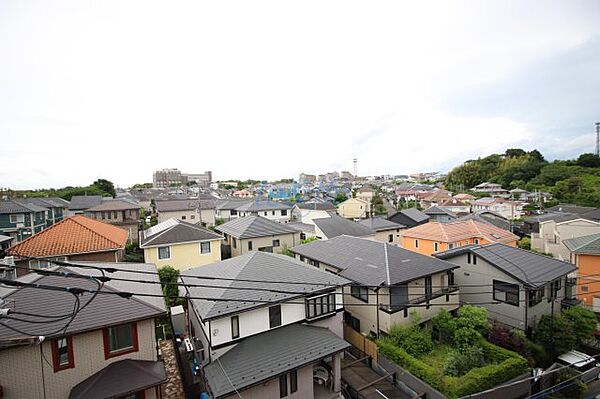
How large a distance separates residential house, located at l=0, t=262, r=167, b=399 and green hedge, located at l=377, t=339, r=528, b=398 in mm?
8682

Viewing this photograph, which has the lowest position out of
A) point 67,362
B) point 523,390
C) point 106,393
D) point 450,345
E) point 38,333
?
point 523,390

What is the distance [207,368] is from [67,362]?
3907 mm

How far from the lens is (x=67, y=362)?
8109 millimetres

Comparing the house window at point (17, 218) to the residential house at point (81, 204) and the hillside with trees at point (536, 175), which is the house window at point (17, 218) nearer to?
the residential house at point (81, 204)

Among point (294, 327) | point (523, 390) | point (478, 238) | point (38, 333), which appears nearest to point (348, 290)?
point (294, 327)

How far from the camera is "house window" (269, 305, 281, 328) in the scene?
1116cm

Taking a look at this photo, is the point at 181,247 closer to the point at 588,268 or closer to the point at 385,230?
the point at 385,230

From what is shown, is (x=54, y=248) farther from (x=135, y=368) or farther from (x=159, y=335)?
(x=135, y=368)

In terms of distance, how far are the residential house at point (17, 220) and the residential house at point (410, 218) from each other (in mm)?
40877

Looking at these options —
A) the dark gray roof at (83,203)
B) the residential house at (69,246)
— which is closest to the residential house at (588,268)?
the residential house at (69,246)

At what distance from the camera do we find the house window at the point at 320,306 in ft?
39.4

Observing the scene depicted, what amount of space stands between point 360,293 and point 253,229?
12.8 m

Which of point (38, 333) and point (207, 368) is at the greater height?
point (38, 333)

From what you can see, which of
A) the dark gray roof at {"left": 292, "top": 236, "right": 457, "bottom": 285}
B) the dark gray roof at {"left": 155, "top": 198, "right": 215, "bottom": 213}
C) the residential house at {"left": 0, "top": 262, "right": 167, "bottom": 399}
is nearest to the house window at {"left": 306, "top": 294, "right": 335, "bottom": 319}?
the dark gray roof at {"left": 292, "top": 236, "right": 457, "bottom": 285}
